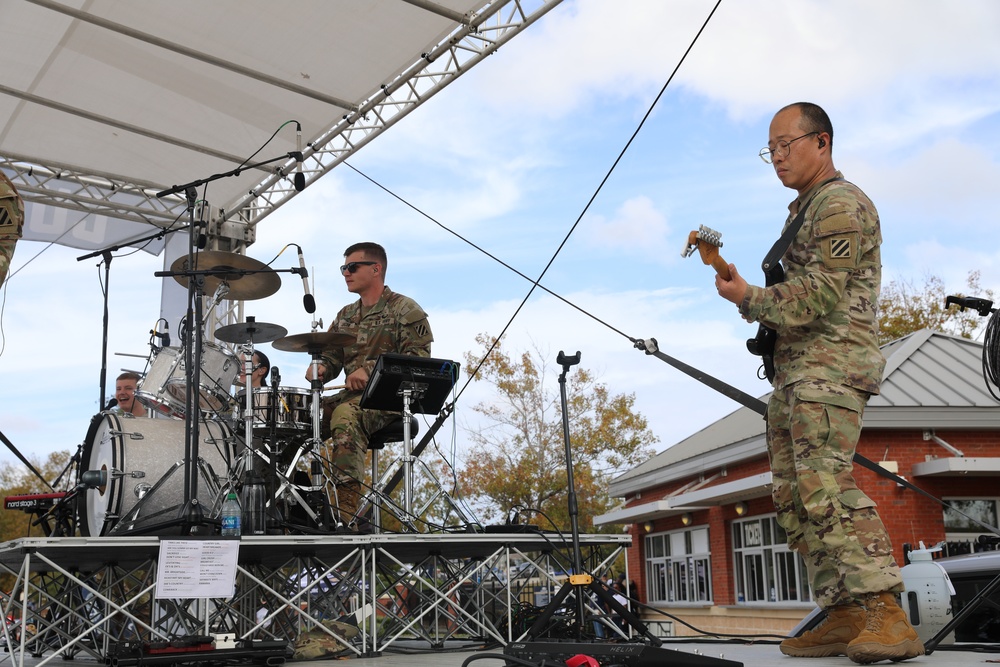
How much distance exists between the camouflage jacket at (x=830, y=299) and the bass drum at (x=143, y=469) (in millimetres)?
3495

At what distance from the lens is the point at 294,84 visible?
29.9 ft

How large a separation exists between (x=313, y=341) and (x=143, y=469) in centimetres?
132

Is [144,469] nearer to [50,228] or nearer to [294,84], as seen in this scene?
[294,84]

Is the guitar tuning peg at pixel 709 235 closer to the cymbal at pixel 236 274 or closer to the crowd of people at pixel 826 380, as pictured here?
the crowd of people at pixel 826 380

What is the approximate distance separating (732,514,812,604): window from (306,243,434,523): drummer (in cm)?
1301

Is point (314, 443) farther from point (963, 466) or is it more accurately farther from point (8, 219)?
point (963, 466)

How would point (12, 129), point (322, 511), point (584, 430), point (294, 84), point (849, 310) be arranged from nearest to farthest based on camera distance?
1. point (849, 310)
2. point (322, 511)
3. point (294, 84)
4. point (12, 129)
5. point (584, 430)

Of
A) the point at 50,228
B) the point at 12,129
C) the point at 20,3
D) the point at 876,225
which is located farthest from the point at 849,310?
the point at 50,228

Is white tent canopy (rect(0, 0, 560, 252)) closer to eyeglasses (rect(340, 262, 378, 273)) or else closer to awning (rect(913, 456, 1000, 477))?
eyeglasses (rect(340, 262, 378, 273))

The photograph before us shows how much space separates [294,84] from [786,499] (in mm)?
6983

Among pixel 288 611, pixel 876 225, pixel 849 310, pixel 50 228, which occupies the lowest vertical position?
pixel 288 611

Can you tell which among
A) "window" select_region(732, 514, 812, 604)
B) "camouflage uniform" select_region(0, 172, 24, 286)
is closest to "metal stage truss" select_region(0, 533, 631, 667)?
"camouflage uniform" select_region(0, 172, 24, 286)

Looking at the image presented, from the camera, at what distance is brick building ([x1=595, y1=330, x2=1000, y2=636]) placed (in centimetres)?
1596

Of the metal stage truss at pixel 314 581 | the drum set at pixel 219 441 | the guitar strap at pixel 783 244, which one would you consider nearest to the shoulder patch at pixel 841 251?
the guitar strap at pixel 783 244
